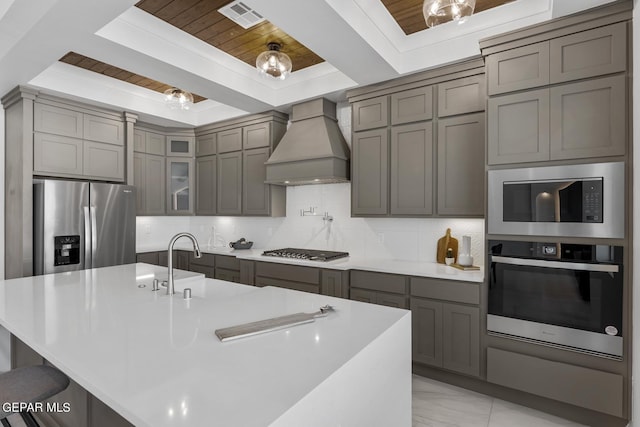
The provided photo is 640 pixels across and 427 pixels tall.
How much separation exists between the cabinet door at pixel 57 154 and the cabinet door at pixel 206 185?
Result: 1487 millimetres

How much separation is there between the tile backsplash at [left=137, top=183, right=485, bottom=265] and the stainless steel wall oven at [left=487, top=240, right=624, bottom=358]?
557 millimetres

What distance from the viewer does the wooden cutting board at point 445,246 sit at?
313 cm

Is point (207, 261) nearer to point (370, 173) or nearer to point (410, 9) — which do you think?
point (370, 173)

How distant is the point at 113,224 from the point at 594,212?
14.8 feet

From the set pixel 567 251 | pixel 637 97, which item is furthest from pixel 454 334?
pixel 637 97

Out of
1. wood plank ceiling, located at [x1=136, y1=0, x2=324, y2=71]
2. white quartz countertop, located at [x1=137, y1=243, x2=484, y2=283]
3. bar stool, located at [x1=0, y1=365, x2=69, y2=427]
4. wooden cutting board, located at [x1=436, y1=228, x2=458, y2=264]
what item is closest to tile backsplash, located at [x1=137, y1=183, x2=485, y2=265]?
wooden cutting board, located at [x1=436, y1=228, x2=458, y2=264]

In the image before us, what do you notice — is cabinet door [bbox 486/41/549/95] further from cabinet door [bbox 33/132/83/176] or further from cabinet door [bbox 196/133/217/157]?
cabinet door [bbox 33/132/83/176]

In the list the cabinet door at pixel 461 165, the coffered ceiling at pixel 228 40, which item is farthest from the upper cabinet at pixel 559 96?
the cabinet door at pixel 461 165

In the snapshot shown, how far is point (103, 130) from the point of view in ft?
13.4

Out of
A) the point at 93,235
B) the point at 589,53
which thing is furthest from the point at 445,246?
the point at 93,235

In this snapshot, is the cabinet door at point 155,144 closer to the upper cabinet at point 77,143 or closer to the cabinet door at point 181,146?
the cabinet door at point 181,146

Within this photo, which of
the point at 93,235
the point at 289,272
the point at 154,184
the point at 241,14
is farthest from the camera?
the point at 154,184

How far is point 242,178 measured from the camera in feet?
14.7

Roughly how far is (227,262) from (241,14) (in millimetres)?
2750
